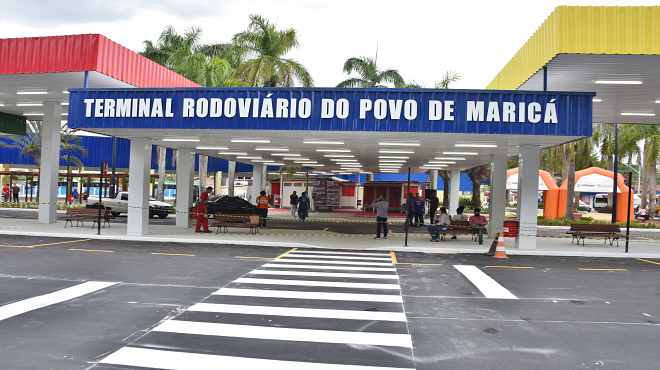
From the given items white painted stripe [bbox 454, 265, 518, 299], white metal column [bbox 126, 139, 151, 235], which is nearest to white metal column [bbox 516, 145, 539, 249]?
white painted stripe [bbox 454, 265, 518, 299]

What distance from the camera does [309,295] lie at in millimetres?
10688

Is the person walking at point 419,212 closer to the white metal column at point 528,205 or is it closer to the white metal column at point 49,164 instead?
the white metal column at point 528,205

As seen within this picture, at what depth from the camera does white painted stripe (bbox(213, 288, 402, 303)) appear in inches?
409

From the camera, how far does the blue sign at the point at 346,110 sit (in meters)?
17.3

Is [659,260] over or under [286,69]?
under

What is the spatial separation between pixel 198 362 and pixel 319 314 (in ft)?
9.65

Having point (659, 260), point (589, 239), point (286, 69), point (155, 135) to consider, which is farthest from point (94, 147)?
point (659, 260)

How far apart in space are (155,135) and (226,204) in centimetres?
1019

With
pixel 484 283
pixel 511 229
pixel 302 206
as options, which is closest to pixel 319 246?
pixel 511 229

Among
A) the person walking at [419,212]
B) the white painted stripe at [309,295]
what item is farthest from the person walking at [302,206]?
the white painted stripe at [309,295]

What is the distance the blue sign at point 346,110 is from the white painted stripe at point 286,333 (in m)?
10.7

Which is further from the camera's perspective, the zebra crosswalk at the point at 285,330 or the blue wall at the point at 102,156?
the blue wall at the point at 102,156

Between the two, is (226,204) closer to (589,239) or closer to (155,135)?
(155,135)

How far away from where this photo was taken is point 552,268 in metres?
15.5
